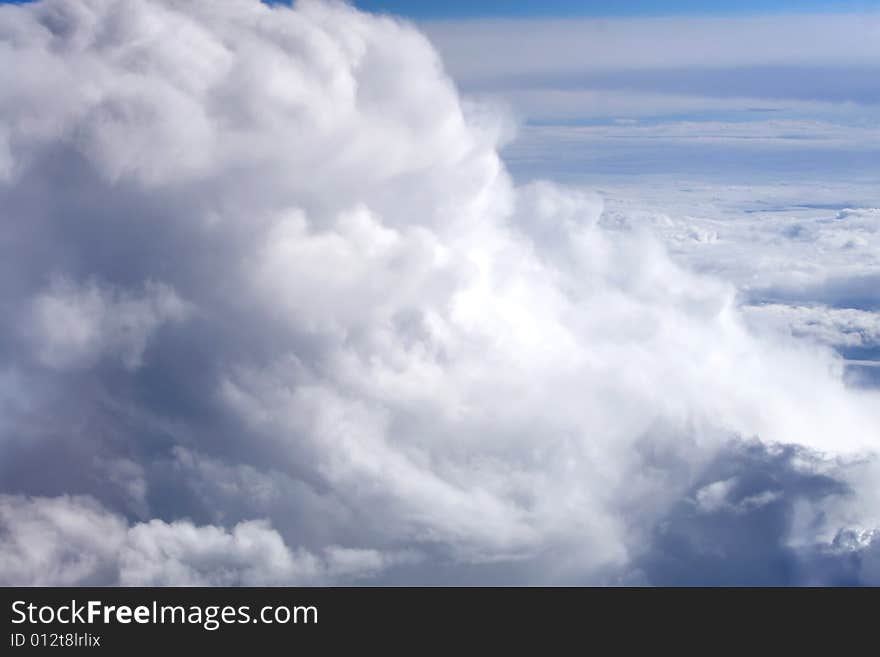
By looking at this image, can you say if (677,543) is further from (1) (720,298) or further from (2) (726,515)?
(1) (720,298)

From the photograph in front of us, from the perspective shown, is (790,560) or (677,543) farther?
(677,543)

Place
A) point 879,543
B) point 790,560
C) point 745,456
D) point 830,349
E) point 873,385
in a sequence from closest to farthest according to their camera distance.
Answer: point 879,543, point 790,560, point 745,456, point 873,385, point 830,349

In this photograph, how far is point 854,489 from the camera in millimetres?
88312

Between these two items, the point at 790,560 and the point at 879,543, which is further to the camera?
the point at 790,560

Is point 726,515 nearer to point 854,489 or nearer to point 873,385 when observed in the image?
point 854,489

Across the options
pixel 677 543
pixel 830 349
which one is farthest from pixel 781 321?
pixel 677 543

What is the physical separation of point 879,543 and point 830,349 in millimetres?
118882

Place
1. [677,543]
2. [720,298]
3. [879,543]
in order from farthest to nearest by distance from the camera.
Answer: [720,298] → [677,543] → [879,543]
